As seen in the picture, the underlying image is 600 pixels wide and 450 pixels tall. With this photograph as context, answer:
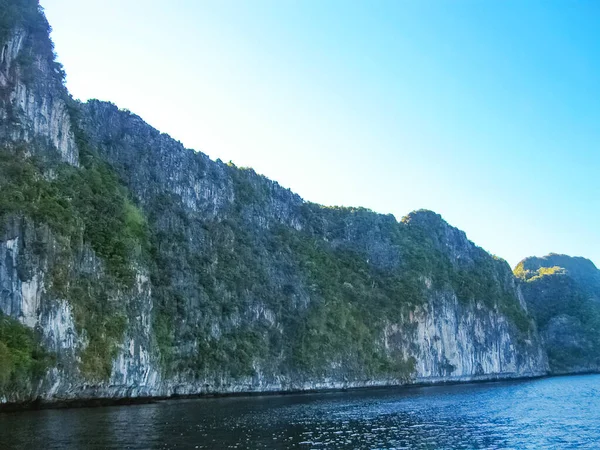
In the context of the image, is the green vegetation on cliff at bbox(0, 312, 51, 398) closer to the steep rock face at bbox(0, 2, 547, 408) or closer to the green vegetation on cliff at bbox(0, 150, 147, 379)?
the steep rock face at bbox(0, 2, 547, 408)

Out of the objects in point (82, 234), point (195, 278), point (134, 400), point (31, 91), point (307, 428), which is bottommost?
point (307, 428)

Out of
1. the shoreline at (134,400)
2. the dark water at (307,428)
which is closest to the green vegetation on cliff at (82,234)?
the shoreline at (134,400)

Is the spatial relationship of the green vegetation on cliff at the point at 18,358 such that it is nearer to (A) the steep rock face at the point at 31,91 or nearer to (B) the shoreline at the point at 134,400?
(B) the shoreline at the point at 134,400

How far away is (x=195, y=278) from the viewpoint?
292ft

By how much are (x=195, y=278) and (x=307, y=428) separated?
52.4 meters

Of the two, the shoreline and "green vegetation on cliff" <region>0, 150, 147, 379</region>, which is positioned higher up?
"green vegetation on cliff" <region>0, 150, 147, 379</region>

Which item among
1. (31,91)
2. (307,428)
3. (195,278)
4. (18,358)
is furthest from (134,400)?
(31,91)

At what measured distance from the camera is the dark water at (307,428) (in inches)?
1259

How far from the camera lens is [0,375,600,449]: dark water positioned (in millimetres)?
31984

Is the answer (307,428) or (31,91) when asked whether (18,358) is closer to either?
(307,428)

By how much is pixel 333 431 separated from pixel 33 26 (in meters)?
58.5

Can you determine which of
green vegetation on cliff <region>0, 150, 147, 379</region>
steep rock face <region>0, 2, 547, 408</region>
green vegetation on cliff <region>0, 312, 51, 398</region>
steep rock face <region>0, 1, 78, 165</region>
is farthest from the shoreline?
steep rock face <region>0, 1, 78, 165</region>

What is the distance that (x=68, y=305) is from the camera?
55219mm

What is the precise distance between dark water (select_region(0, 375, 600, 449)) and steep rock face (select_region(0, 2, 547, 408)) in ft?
34.0
